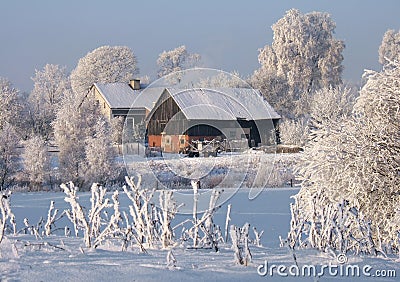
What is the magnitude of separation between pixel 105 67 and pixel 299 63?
847 inches

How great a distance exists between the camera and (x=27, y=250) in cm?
474

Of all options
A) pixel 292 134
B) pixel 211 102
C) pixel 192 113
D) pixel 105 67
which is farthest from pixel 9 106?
pixel 211 102

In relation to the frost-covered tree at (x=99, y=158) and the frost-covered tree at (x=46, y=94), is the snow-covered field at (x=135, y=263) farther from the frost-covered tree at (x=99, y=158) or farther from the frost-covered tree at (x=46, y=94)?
the frost-covered tree at (x=46, y=94)

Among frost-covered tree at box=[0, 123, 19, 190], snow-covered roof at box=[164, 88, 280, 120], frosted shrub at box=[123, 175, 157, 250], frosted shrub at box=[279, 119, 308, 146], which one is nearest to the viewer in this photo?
frosted shrub at box=[123, 175, 157, 250]

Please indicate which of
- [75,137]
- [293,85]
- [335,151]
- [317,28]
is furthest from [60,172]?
[317,28]

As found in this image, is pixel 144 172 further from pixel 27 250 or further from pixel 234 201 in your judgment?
pixel 27 250

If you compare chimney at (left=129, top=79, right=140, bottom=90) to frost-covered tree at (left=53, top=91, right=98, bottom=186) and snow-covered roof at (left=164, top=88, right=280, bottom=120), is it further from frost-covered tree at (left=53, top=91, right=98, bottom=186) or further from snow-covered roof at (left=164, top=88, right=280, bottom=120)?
snow-covered roof at (left=164, top=88, right=280, bottom=120)

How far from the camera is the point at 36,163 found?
27.2 m

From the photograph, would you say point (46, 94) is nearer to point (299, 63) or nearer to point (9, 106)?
point (9, 106)

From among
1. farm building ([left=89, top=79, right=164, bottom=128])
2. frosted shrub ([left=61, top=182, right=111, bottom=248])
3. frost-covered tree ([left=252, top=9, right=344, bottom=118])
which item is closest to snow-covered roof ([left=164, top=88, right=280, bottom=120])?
frosted shrub ([left=61, top=182, right=111, bottom=248])

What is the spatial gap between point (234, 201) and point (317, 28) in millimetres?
39289

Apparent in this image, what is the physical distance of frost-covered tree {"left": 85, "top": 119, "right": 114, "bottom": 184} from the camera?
27266 millimetres

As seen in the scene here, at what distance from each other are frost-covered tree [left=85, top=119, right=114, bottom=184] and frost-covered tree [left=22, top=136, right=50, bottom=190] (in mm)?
1917

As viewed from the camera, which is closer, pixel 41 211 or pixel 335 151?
pixel 335 151
